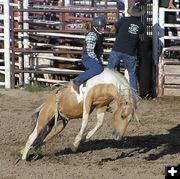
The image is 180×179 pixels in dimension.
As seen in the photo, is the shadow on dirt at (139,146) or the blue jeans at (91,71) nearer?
the blue jeans at (91,71)

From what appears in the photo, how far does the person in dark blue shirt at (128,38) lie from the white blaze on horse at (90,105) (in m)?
3.05

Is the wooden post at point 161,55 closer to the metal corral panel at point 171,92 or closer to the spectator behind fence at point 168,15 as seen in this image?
the metal corral panel at point 171,92

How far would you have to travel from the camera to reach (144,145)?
7586 mm

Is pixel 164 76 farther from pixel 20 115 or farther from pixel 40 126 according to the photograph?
pixel 40 126

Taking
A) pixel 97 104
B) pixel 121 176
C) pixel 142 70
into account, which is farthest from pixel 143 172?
pixel 142 70

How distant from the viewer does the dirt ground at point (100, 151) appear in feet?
20.5

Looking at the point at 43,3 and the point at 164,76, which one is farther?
the point at 43,3

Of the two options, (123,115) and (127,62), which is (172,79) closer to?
(127,62)

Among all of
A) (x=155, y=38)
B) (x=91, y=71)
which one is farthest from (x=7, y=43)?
(x=91, y=71)

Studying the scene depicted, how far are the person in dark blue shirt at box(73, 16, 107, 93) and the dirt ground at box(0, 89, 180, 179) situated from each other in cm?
91

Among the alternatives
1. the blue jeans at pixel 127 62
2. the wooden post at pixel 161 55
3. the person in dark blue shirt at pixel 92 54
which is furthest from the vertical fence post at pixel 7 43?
the person in dark blue shirt at pixel 92 54

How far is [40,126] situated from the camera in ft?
21.8

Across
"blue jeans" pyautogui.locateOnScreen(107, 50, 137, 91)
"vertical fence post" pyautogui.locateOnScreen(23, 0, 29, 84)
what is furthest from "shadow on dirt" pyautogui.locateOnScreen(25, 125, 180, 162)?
"vertical fence post" pyautogui.locateOnScreen(23, 0, 29, 84)

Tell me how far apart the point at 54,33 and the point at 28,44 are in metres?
0.61
